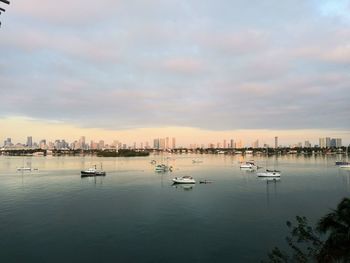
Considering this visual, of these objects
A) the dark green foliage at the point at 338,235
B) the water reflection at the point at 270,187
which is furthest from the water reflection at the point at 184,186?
the dark green foliage at the point at 338,235

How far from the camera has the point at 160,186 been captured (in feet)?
357

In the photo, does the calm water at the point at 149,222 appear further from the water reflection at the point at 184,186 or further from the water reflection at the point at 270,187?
the water reflection at the point at 184,186

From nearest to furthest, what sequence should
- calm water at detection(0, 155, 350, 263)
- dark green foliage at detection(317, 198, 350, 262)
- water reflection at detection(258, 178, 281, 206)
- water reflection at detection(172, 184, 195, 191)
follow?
dark green foliage at detection(317, 198, 350, 262)
calm water at detection(0, 155, 350, 263)
water reflection at detection(258, 178, 281, 206)
water reflection at detection(172, 184, 195, 191)

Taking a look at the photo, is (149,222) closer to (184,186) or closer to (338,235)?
(338,235)

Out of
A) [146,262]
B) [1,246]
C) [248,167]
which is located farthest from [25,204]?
[248,167]

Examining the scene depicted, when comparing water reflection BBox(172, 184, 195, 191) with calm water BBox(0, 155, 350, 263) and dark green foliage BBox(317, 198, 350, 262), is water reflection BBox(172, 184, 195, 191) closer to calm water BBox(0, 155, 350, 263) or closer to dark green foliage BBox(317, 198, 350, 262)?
calm water BBox(0, 155, 350, 263)

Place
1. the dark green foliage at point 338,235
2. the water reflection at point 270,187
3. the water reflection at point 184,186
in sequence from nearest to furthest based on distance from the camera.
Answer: the dark green foliage at point 338,235 < the water reflection at point 270,187 < the water reflection at point 184,186

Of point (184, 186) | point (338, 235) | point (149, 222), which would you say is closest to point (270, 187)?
point (184, 186)

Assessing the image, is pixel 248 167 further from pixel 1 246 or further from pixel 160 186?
pixel 1 246

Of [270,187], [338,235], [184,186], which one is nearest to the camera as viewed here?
[338,235]

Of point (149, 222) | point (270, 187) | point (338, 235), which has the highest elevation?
point (338, 235)

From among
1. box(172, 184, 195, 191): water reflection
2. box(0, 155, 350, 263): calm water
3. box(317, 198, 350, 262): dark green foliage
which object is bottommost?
box(172, 184, 195, 191): water reflection

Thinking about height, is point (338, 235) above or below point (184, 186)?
above

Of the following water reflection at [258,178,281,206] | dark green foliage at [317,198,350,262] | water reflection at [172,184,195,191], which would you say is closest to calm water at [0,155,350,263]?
water reflection at [258,178,281,206]
